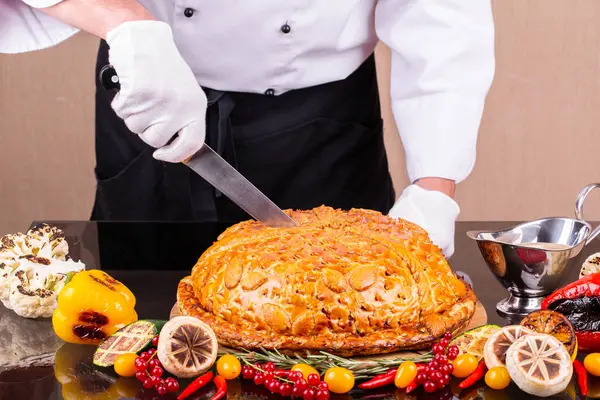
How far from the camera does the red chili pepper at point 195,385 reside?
1487 mm

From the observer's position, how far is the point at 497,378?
4.93ft

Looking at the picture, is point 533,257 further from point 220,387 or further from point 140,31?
point 140,31

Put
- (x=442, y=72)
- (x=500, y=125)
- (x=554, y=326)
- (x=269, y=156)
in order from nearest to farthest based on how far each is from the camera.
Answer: (x=554, y=326) < (x=442, y=72) < (x=269, y=156) < (x=500, y=125)

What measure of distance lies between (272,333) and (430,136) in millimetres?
864

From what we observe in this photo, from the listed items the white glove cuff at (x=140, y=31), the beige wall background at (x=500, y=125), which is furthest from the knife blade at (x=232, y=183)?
the beige wall background at (x=500, y=125)

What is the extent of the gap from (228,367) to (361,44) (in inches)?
42.8

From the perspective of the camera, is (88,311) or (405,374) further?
(88,311)

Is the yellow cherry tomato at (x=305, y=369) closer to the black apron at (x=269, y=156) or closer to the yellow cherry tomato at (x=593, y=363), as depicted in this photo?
the yellow cherry tomato at (x=593, y=363)

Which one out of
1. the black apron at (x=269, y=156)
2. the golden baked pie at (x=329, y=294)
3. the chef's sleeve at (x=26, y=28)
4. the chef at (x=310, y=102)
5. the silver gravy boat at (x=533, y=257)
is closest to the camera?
the golden baked pie at (x=329, y=294)

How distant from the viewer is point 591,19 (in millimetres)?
3668

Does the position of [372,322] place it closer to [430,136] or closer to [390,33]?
[430,136]

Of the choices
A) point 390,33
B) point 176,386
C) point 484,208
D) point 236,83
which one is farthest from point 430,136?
point 484,208

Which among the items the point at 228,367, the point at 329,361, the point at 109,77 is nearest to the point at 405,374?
the point at 329,361

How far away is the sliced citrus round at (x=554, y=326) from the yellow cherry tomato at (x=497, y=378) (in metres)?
Answer: 0.12
